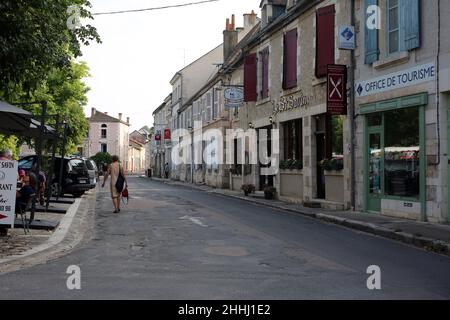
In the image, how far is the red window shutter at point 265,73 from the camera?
23766 mm

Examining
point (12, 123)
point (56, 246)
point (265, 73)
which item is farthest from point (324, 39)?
point (56, 246)

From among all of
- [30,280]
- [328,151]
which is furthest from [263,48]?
[30,280]

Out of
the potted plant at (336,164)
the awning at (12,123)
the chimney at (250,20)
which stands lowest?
the potted plant at (336,164)

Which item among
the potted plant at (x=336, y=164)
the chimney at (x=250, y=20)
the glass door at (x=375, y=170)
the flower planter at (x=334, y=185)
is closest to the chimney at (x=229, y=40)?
the chimney at (x=250, y=20)

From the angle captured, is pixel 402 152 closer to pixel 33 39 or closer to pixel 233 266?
pixel 233 266

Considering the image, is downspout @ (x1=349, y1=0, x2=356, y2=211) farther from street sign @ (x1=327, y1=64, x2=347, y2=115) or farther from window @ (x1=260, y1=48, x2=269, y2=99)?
window @ (x1=260, y1=48, x2=269, y2=99)

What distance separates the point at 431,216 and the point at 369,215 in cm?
213

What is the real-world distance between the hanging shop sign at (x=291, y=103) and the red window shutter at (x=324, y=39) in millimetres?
1598

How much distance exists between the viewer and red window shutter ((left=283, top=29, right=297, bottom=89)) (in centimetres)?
2033

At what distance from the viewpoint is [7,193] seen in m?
9.16

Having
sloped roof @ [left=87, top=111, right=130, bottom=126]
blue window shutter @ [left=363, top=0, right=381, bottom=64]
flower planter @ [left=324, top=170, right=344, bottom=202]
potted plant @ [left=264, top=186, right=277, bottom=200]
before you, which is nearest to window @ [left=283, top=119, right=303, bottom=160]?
potted plant @ [left=264, top=186, right=277, bottom=200]

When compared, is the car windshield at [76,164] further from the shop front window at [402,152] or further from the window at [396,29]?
the shop front window at [402,152]
